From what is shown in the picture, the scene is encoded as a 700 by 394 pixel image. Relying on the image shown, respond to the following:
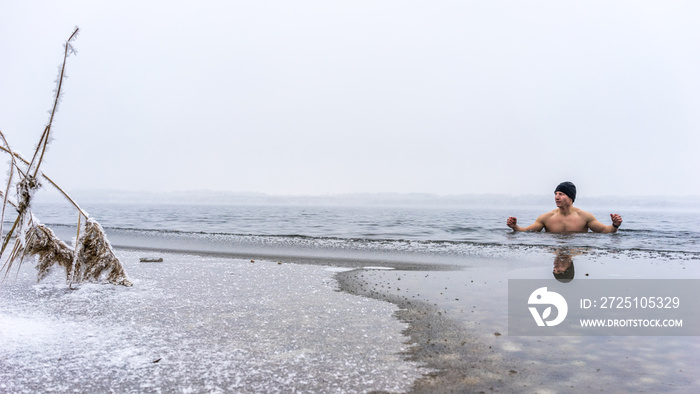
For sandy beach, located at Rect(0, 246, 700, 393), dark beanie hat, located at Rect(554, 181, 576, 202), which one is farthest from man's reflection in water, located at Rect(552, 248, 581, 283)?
dark beanie hat, located at Rect(554, 181, 576, 202)

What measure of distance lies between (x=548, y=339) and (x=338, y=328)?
1836mm

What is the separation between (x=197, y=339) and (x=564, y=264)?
7.09 metres

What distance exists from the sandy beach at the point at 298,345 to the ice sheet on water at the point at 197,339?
0.6 inches

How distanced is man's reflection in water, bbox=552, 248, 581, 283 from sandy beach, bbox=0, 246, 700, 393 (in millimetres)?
1531

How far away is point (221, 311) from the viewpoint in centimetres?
477

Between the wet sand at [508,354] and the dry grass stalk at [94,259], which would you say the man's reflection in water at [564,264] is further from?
the dry grass stalk at [94,259]

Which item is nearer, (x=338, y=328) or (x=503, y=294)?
(x=338, y=328)

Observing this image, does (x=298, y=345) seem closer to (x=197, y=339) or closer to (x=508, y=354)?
(x=197, y=339)

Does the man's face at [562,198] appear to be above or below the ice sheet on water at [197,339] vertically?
above

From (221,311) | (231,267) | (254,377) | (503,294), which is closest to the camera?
(254,377)

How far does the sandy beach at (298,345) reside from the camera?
2984 mm

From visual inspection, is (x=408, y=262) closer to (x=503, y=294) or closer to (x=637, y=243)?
(x=503, y=294)

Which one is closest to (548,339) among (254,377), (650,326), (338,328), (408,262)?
(650,326)

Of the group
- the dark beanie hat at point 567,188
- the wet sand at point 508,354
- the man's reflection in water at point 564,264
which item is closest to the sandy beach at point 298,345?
the wet sand at point 508,354
